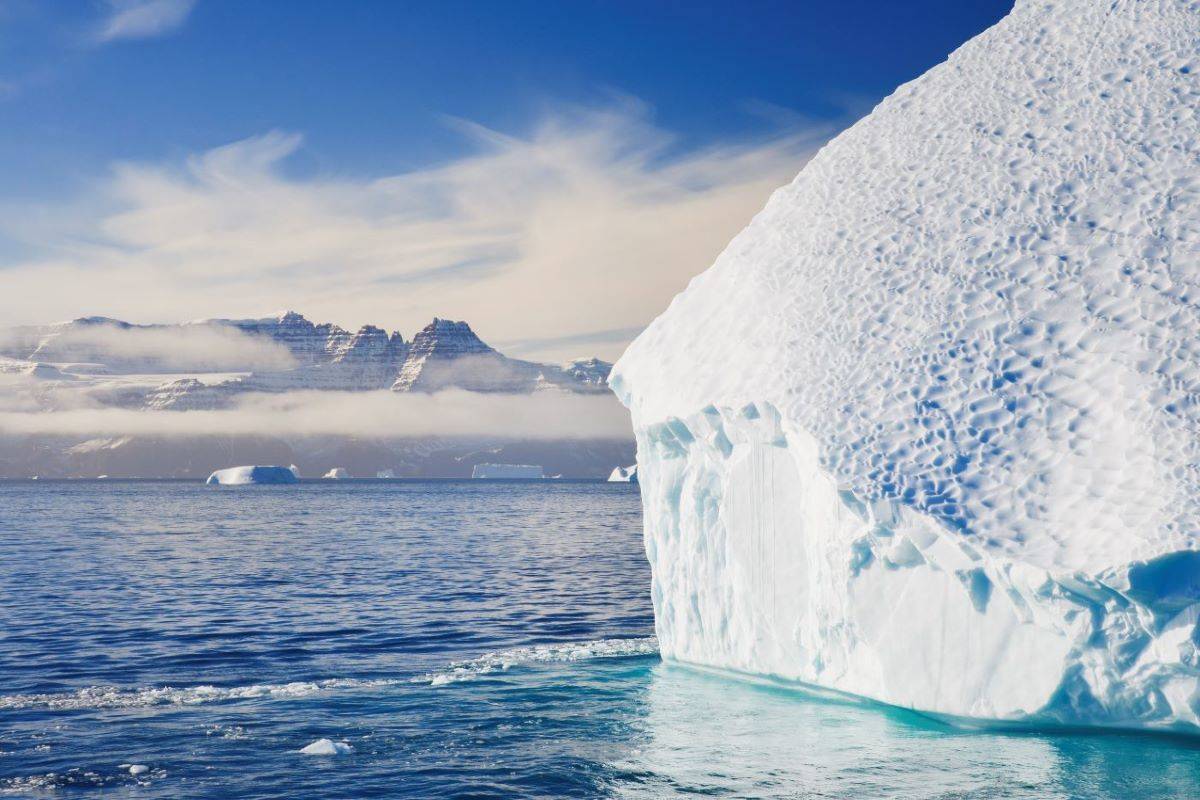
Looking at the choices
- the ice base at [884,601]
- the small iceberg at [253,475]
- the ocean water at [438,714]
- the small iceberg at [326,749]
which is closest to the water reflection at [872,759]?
the ocean water at [438,714]

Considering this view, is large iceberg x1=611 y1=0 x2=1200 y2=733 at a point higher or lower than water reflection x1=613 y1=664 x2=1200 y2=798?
higher

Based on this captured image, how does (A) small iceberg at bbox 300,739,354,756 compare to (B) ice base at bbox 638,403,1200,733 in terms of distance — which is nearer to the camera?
(B) ice base at bbox 638,403,1200,733

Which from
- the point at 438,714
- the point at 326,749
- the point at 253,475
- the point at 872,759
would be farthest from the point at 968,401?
the point at 253,475

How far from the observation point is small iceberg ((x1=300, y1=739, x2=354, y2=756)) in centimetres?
1238

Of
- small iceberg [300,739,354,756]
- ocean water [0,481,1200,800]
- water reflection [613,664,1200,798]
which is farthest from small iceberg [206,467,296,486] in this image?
water reflection [613,664,1200,798]

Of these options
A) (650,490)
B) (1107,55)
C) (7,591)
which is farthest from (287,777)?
(7,591)

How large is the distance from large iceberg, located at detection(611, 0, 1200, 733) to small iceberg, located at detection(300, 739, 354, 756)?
5.72 m

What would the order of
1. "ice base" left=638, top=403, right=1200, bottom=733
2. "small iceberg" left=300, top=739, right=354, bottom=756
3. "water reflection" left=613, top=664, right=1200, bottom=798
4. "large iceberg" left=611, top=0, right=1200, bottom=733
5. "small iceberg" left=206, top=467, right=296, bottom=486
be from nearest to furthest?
1. "water reflection" left=613, top=664, right=1200, bottom=798
2. "ice base" left=638, top=403, right=1200, bottom=733
3. "large iceberg" left=611, top=0, right=1200, bottom=733
4. "small iceberg" left=300, top=739, right=354, bottom=756
5. "small iceberg" left=206, top=467, right=296, bottom=486

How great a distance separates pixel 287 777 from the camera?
11438 mm

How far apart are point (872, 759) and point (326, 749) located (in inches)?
245

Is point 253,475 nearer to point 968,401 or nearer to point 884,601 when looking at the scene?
point 884,601

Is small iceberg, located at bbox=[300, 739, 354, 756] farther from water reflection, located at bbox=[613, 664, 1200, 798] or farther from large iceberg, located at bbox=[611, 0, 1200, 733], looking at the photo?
large iceberg, located at bbox=[611, 0, 1200, 733]

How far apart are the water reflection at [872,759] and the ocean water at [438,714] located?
0.03 m

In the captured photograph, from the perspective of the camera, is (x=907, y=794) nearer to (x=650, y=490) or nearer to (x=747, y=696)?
(x=747, y=696)
